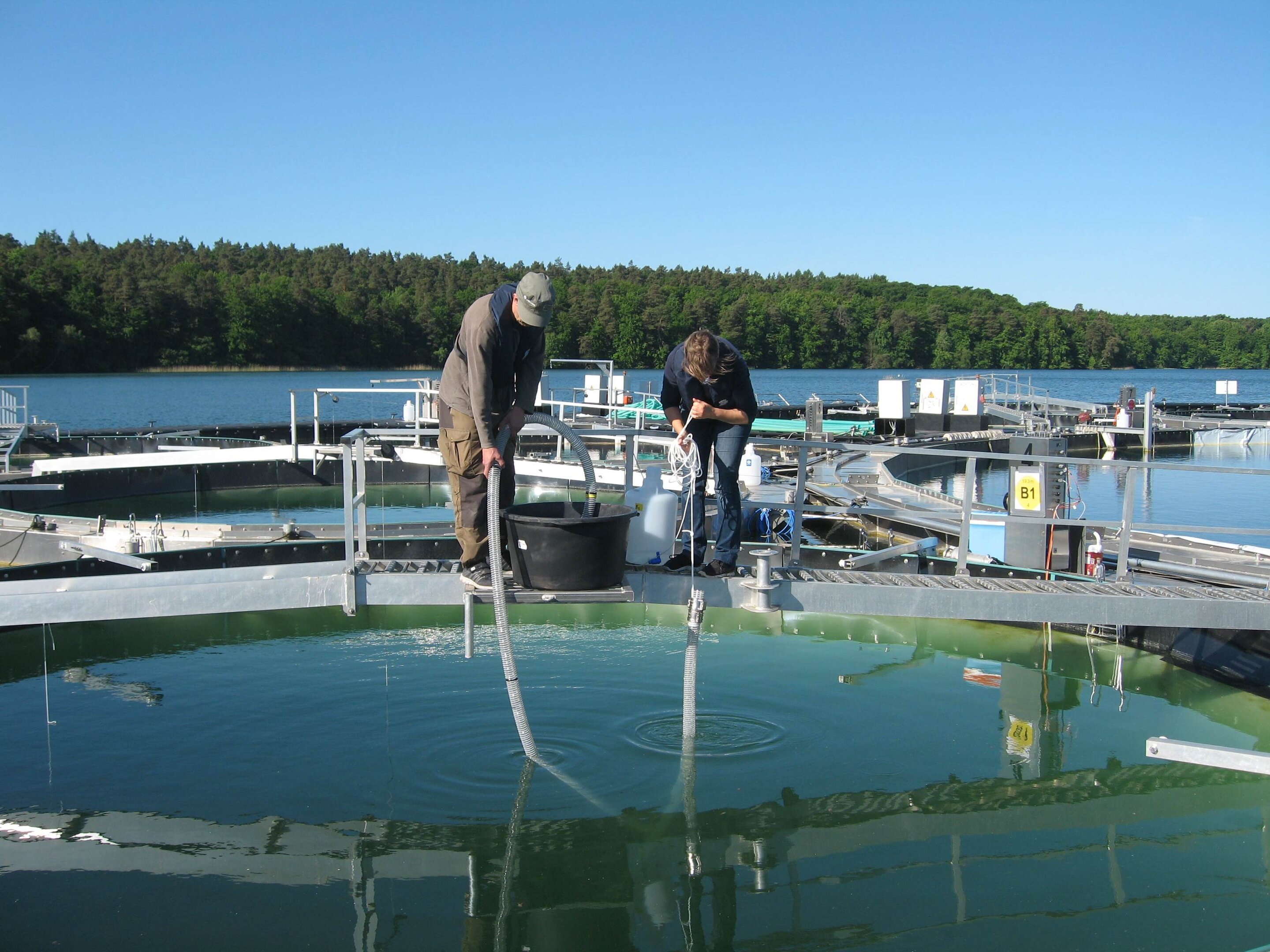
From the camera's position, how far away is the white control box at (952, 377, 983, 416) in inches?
1282

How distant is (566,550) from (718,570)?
1066 mm

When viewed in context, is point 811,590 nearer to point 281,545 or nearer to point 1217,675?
point 1217,675

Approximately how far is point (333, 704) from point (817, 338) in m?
96.3

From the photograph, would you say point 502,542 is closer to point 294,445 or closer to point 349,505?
point 349,505

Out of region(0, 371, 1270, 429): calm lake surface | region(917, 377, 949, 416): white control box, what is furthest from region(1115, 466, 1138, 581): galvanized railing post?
region(917, 377, 949, 416): white control box

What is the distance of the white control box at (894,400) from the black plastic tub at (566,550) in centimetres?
2622

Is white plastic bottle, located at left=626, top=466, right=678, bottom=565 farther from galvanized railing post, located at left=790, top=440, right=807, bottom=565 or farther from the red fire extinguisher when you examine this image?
the red fire extinguisher

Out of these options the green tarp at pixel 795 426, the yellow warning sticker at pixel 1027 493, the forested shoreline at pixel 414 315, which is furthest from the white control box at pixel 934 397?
the forested shoreline at pixel 414 315

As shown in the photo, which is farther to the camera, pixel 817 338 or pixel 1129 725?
pixel 817 338

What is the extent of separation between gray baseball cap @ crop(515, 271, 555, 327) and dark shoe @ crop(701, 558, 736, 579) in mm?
1640

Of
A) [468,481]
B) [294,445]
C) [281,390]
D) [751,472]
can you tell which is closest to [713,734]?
[468,481]

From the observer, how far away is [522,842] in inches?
212

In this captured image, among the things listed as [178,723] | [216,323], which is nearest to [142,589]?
[178,723]

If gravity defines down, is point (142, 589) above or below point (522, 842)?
above
